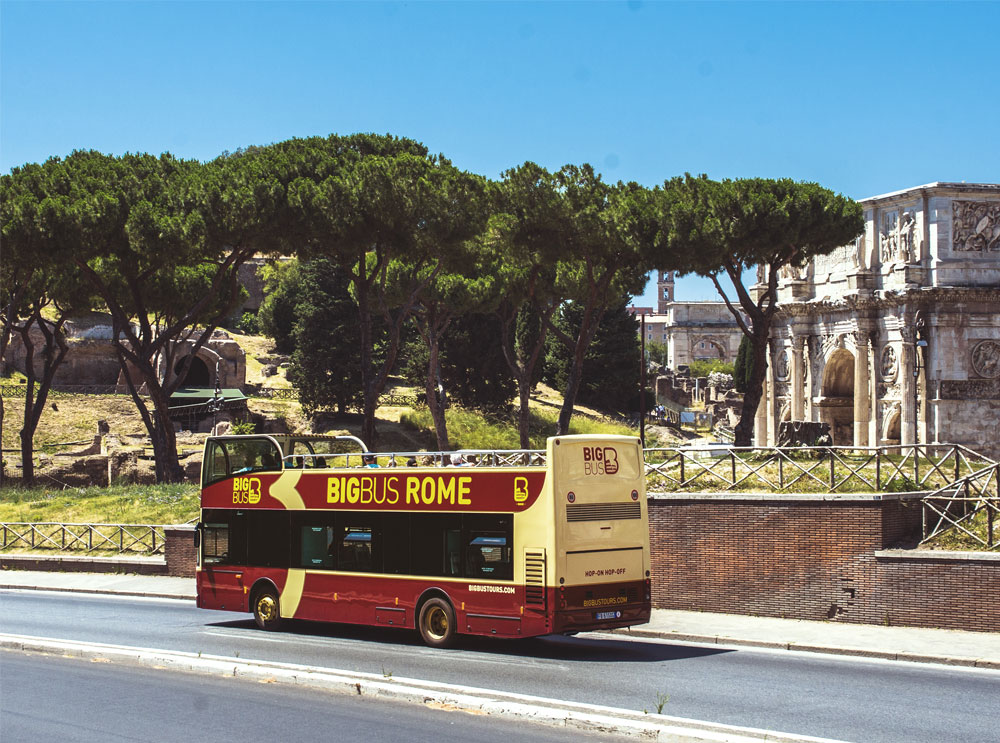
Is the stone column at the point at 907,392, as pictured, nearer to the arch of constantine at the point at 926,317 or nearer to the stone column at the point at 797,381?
the arch of constantine at the point at 926,317

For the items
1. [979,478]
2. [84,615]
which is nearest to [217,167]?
[84,615]

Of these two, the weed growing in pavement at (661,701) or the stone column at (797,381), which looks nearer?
the weed growing in pavement at (661,701)

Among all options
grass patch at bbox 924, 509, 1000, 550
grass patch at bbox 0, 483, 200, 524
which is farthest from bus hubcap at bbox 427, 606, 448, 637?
grass patch at bbox 0, 483, 200, 524

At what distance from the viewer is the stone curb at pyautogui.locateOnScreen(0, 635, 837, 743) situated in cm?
1038

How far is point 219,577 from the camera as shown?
66.4 feet

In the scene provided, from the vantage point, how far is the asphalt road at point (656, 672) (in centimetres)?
1135

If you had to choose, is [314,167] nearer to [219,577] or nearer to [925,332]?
[219,577]

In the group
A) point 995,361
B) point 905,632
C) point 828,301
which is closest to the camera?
point 905,632

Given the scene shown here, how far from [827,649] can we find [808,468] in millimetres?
4977

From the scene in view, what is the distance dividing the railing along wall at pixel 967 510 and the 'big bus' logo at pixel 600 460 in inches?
248

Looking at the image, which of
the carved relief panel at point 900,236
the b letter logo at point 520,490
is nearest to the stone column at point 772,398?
the carved relief panel at point 900,236

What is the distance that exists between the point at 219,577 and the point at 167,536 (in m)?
8.04

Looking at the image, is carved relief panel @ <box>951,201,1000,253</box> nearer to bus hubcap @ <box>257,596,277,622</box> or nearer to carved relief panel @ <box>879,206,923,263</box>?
carved relief panel @ <box>879,206,923,263</box>

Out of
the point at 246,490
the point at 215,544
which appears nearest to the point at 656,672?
the point at 246,490
